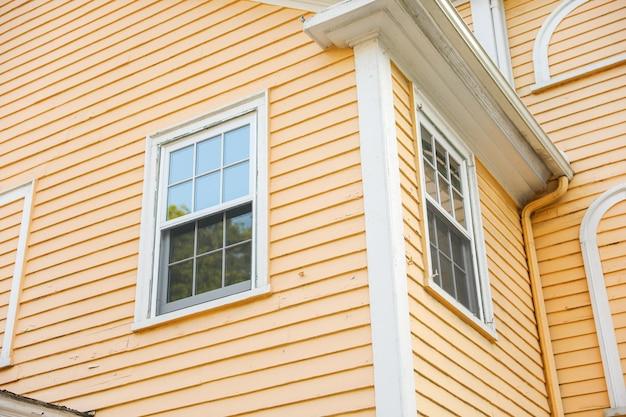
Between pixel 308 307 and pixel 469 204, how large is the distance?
7.79ft

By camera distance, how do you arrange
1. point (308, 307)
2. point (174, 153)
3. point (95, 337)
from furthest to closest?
point (174, 153) < point (95, 337) < point (308, 307)

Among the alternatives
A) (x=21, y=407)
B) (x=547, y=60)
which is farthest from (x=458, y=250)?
(x=21, y=407)

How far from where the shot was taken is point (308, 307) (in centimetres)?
656

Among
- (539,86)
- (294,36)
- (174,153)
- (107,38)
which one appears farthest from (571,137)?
(107,38)

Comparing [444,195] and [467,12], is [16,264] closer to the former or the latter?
[444,195]

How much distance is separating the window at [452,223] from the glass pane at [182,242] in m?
2.00

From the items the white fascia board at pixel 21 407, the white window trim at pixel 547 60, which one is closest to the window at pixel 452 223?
the white window trim at pixel 547 60

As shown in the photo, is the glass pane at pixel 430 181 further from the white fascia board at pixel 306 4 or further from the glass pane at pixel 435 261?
the white fascia board at pixel 306 4

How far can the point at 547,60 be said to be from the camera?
1058 centimetres

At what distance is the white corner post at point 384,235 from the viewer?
5.91 metres

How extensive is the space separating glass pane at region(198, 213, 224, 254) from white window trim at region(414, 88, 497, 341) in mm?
1694

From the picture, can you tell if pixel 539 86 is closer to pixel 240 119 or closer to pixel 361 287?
pixel 240 119

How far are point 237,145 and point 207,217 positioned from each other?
67 centimetres

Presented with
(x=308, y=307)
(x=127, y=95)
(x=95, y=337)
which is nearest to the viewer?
(x=308, y=307)
